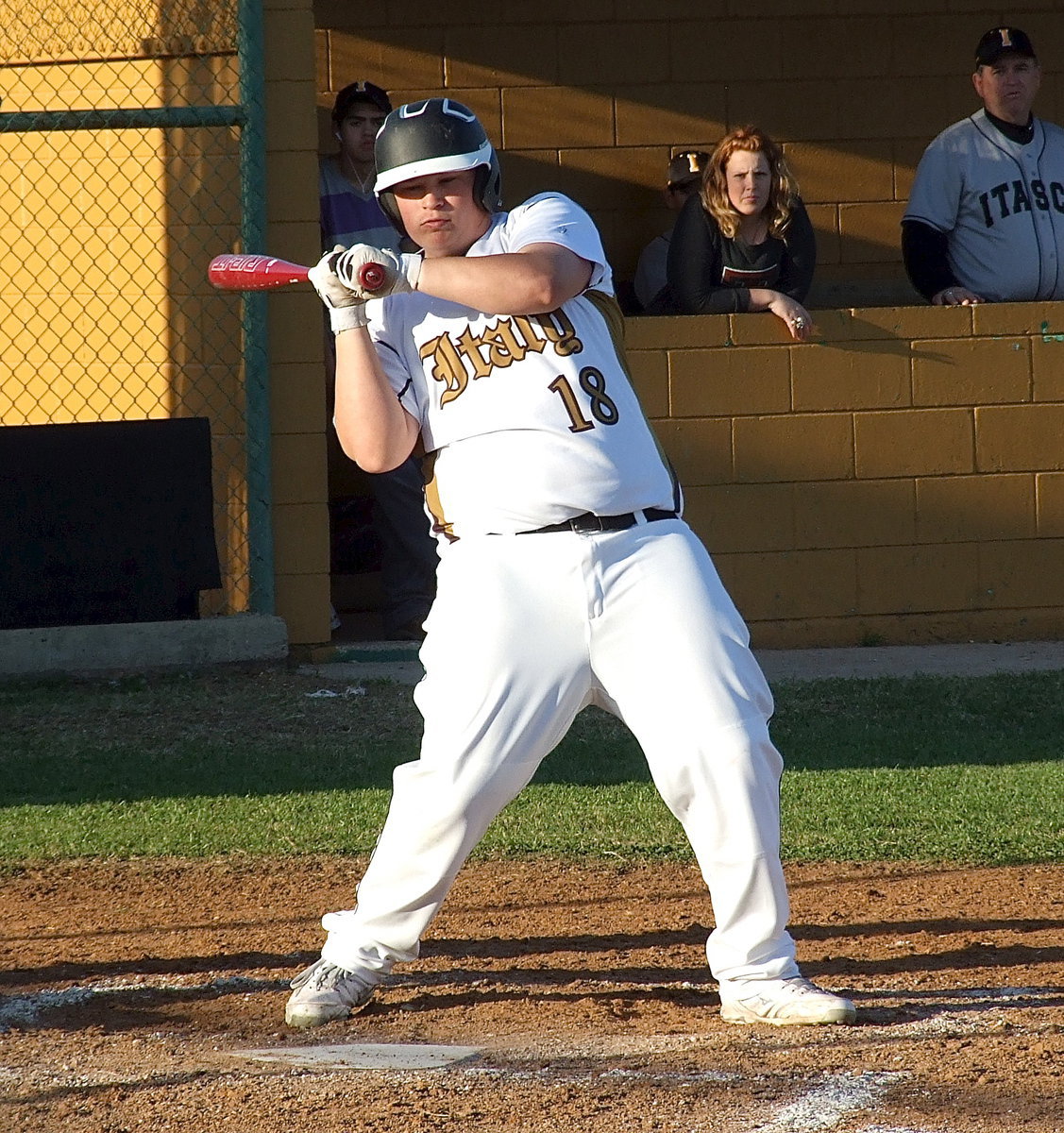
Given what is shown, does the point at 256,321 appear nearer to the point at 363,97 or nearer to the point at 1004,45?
the point at 363,97

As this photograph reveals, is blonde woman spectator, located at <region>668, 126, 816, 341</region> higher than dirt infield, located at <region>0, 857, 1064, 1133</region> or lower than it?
higher

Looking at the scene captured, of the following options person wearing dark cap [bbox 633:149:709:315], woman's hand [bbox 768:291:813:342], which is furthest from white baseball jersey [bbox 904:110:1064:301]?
person wearing dark cap [bbox 633:149:709:315]

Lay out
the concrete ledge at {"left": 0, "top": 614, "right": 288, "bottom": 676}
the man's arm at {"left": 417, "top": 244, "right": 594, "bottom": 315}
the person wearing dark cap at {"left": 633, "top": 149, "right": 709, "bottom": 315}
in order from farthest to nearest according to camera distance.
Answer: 1. the person wearing dark cap at {"left": 633, "top": 149, "right": 709, "bottom": 315}
2. the concrete ledge at {"left": 0, "top": 614, "right": 288, "bottom": 676}
3. the man's arm at {"left": 417, "top": 244, "right": 594, "bottom": 315}

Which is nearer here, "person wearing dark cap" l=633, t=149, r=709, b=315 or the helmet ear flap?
the helmet ear flap

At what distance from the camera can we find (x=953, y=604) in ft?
26.8

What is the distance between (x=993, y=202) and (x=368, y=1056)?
6.05 metres

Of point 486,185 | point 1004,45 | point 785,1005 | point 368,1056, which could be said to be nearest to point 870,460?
point 1004,45

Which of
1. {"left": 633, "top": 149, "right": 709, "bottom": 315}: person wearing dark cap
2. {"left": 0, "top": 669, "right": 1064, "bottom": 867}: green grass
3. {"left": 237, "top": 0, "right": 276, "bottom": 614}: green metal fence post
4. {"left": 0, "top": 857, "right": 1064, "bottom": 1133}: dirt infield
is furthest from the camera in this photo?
{"left": 633, "top": 149, "right": 709, "bottom": 315}: person wearing dark cap

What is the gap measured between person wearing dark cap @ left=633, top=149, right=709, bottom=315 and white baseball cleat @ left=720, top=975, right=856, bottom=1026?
6098 millimetres

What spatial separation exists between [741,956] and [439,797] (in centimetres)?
67

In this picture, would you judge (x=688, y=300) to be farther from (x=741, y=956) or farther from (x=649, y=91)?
(x=741, y=956)

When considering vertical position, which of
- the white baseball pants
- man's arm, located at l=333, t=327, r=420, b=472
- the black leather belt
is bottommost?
the white baseball pants

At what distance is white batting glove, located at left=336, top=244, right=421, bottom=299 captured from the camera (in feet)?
10.6

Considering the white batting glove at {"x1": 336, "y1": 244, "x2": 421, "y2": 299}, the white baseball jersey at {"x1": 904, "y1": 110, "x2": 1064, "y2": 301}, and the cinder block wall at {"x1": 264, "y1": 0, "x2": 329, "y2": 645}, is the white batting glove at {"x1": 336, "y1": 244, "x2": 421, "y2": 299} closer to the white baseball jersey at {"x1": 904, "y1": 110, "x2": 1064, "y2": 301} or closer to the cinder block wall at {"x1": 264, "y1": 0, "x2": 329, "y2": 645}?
the cinder block wall at {"x1": 264, "y1": 0, "x2": 329, "y2": 645}
